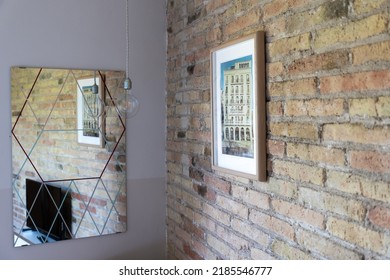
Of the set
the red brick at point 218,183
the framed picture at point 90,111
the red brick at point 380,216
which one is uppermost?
the framed picture at point 90,111

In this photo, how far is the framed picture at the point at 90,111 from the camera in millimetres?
2164

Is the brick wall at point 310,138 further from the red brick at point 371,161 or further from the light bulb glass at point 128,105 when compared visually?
the light bulb glass at point 128,105

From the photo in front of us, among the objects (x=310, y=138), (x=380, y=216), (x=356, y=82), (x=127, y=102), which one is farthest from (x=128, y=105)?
(x=380, y=216)

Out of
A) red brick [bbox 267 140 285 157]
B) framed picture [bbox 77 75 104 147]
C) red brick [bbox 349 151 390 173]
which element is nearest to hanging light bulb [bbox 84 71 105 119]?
framed picture [bbox 77 75 104 147]

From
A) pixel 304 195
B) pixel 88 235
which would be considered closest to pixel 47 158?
pixel 88 235

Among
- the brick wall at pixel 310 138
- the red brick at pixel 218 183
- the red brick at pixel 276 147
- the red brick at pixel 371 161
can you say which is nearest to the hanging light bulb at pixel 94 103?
the brick wall at pixel 310 138

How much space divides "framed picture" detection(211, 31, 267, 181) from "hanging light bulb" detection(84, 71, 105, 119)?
2.40 ft

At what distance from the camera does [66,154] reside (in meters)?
2.13

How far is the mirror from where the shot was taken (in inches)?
80.2

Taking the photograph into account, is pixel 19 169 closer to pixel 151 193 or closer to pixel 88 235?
pixel 88 235

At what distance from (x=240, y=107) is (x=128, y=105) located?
828 mm

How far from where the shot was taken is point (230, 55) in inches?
65.8

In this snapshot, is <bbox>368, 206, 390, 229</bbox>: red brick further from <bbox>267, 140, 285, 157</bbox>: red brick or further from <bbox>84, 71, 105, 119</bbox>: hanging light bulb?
<bbox>84, 71, 105, 119</bbox>: hanging light bulb
